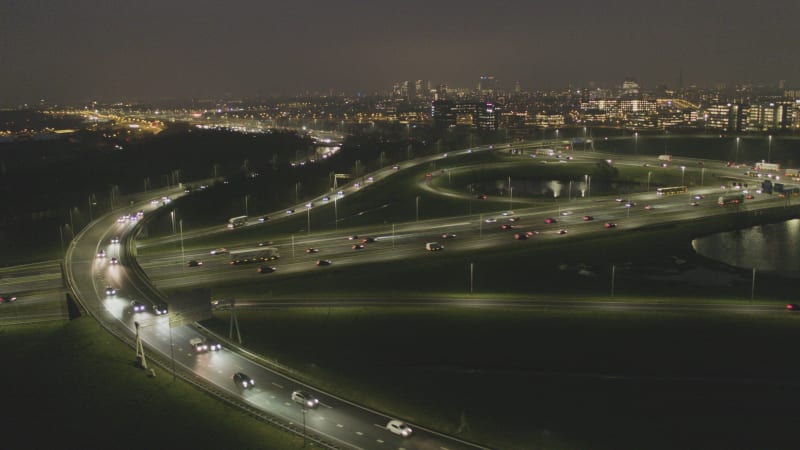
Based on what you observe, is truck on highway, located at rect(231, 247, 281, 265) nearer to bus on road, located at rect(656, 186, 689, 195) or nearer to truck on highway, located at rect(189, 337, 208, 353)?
truck on highway, located at rect(189, 337, 208, 353)

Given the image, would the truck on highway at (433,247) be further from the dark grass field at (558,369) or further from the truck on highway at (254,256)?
the dark grass field at (558,369)

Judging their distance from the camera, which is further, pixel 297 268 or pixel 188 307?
pixel 297 268

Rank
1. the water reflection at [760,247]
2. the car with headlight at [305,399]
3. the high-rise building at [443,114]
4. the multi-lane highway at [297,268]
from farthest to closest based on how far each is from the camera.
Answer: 1. the high-rise building at [443,114]
2. the water reflection at [760,247]
3. the car with headlight at [305,399]
4. the multi-lane highway at [297,268]

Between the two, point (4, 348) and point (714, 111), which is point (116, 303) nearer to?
point (4, 348)

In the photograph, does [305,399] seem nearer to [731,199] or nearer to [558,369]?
[558,369]

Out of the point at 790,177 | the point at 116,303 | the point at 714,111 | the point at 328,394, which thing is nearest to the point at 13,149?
the point at 116,303

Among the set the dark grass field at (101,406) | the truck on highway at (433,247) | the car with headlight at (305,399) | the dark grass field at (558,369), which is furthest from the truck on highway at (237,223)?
the car with headlight at (305,399)

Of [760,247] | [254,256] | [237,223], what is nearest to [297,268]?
[254,256]
